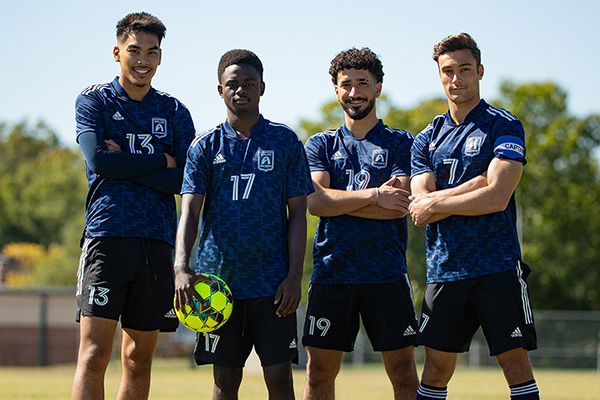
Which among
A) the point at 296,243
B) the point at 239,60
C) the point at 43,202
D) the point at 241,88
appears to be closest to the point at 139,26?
the point at 239,60

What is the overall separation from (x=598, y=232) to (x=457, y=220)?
38.7 meters

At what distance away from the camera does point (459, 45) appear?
19.3 feet

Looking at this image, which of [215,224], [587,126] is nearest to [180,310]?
[215,224]

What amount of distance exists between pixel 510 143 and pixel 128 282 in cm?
291

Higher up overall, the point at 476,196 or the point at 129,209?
the point at 476,196

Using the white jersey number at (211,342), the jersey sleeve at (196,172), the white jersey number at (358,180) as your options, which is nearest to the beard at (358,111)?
the white jersey number at (358,180)

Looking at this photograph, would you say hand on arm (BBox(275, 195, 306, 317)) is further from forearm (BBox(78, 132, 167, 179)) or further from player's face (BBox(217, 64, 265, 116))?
forearm (BBox(78, 132, 167, 179))

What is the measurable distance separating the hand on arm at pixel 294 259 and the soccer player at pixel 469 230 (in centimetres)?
94

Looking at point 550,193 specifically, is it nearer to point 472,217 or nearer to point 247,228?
point 472,217

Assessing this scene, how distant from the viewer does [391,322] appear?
241 inches

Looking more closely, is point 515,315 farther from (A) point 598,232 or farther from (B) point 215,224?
(A) point 598,232

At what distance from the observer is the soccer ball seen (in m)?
5.03

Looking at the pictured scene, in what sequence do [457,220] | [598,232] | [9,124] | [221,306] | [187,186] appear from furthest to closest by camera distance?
[9,124]
[598,232]
[457,220]
[187,186]
[221,306]

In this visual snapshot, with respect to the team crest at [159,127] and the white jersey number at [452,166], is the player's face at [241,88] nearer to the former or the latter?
the team crest at [159,127]
